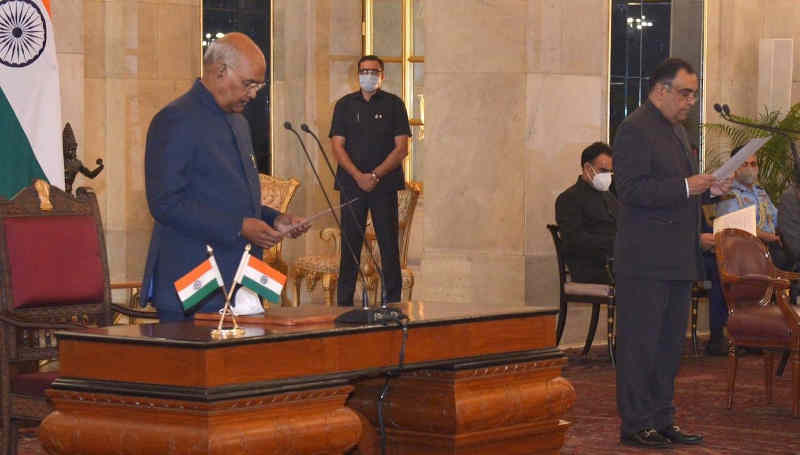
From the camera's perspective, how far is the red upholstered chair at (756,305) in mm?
6938

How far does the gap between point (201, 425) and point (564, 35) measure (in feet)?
20.9

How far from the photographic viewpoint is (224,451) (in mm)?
3568

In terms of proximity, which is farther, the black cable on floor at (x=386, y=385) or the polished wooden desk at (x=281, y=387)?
the black cable on floor at (x=386, y=385)

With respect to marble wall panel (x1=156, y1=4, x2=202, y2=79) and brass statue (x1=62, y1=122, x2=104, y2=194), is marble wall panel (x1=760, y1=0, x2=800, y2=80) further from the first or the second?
brass statue (x1=62, y1=122, x2=104, y2=194)

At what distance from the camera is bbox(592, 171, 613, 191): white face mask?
29.1 feet

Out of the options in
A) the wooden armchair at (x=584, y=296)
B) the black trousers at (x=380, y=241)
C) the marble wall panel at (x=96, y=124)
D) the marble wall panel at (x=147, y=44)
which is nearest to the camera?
the black trousers at (x=380, y=241)

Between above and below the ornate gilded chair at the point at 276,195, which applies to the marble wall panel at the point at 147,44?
above

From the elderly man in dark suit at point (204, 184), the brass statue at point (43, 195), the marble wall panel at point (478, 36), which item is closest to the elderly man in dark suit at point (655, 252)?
the elderly man in dark suit at point (204, 184)

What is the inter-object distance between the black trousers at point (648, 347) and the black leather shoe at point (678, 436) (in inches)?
1.1

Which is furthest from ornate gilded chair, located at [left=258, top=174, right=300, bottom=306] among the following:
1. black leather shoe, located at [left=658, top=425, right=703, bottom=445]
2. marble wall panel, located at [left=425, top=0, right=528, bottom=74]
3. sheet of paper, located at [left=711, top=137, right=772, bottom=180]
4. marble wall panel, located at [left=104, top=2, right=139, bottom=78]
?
sheet of paper, located at [left=711, top=137, right=772, bottom=180]

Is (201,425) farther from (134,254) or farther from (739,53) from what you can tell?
(739,53)

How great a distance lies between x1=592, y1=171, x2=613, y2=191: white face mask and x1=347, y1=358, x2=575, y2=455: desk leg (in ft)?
13.8

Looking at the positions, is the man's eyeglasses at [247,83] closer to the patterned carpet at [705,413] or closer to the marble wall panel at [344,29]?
the patterned carpet at [705,413]

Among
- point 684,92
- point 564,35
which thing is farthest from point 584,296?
point 684,92
